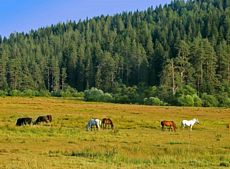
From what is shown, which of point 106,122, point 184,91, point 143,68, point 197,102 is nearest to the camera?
point 106,122

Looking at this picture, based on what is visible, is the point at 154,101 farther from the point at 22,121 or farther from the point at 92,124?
the point at 22,121

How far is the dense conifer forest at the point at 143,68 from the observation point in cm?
10275

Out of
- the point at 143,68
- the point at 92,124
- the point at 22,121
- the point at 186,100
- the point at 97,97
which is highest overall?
the point at 143,68

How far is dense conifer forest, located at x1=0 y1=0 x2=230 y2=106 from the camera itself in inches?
4045

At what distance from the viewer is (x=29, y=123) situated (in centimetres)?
4278

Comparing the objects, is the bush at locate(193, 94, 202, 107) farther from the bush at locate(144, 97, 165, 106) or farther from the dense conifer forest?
the bush at locate(144, 97, 165, 106)

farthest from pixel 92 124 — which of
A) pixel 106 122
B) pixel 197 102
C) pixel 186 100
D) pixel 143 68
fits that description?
pixel 143 68

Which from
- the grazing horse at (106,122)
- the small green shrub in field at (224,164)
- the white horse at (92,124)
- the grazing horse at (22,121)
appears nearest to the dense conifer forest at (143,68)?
the grazing horse at (106,122)

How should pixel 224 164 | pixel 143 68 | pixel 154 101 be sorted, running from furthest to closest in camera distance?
pixel 143 68 < pixel 154 101 < pixel 224 164

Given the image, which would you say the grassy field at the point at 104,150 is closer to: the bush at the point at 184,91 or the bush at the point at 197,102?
the bush at the point at 197,102

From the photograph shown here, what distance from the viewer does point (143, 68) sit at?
139 meters

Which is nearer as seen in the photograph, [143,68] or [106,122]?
[106,122]

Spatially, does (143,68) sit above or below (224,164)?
above

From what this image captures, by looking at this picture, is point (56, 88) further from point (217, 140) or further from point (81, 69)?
point (217, 140)
